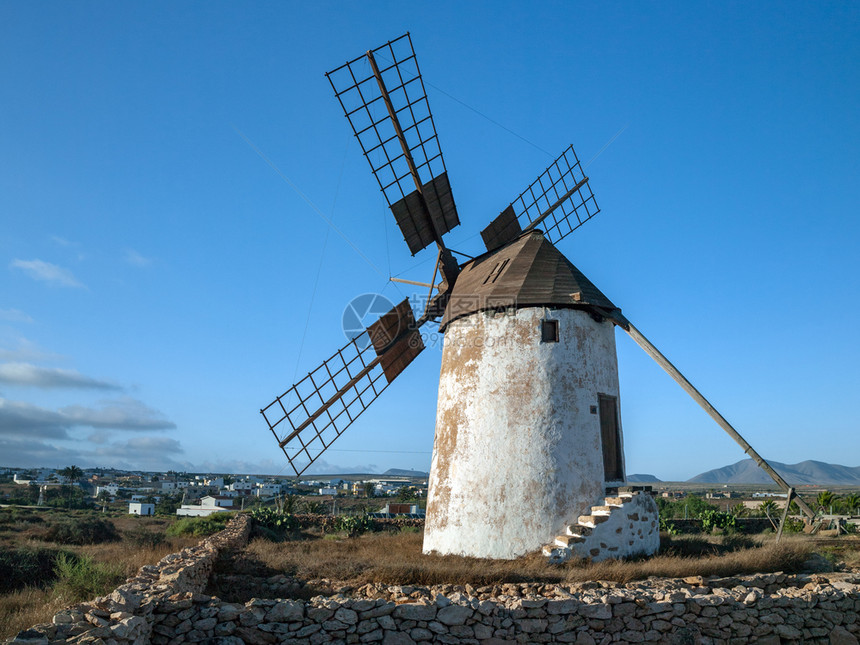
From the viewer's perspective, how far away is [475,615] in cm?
609

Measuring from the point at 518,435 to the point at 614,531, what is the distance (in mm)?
2188

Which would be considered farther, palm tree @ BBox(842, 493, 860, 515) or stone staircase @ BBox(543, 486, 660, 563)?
palm tree @ BBox(842, 493, 860, 515)

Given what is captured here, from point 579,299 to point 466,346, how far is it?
2.33 meters

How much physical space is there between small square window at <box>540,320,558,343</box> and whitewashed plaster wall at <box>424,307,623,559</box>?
0.09 metres

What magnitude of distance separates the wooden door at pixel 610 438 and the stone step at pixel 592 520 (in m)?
1.16

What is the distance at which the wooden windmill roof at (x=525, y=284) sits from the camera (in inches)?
431

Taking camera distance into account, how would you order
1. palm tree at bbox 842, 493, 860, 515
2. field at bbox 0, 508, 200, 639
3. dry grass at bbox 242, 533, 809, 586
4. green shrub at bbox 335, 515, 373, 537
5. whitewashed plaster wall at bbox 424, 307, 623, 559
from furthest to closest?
palm tree at bbox 842, 493, 860, 515
green shrub at bbox 335, 515, 373, 537
whitewashed plaster wall at bbox 424, 307, 623, 559
dry grass at bbox 242, 533, 809, 586
field at bbox 0, 508, 200, 639

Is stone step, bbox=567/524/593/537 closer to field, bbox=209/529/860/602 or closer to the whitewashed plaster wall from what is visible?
the whitewashed plaster wall

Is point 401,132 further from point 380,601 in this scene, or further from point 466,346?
point 380,601

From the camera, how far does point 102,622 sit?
14.7 feet

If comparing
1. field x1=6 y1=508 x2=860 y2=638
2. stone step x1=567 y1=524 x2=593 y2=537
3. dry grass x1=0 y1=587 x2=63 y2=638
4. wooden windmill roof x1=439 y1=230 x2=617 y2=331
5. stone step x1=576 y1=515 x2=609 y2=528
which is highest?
wooden windmill roof x1=439 y1=230 x2=617 y2=331

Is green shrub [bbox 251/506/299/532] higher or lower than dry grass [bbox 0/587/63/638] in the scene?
lower

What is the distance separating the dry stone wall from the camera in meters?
5.33

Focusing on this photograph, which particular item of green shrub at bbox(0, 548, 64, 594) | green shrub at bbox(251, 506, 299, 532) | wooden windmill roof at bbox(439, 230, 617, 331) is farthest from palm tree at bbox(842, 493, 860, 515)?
green shrub at bbox(0, 548, 64, 594)
